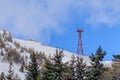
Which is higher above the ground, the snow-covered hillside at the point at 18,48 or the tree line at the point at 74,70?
the snow-covered hillside at the point at 18,48

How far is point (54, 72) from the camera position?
57.5m

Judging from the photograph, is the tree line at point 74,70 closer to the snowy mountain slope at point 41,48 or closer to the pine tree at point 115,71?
the pine tree at point 115,71

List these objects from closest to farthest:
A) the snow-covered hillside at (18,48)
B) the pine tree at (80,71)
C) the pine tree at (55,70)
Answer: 1. the pine tree at (55,70)
2. the pine tree at (80,71)
3. the snow-covered hillside at (18,48)

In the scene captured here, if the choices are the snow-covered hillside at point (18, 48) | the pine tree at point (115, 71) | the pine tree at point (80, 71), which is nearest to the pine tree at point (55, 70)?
the pine tree at point (80, 71)

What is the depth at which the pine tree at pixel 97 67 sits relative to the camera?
2329 inches

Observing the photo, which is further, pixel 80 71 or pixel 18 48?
pixel 18 48

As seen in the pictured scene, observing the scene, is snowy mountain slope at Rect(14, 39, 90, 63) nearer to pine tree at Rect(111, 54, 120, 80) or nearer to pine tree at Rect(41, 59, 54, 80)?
pine tree at Rect(111, 54, 120, 80)

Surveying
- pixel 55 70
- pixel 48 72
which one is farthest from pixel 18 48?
pixel 55 70

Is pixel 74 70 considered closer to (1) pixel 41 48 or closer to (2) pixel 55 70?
(2) pixel 55 70

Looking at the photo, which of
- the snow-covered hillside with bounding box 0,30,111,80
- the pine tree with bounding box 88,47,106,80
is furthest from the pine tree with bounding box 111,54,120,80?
the snow-covered hillside with bounding box 0,30,111,80

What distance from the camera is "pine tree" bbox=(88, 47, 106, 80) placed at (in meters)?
59.2

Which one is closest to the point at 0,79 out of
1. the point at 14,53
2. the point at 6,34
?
the point at 14,53

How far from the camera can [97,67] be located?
5966 centimetres

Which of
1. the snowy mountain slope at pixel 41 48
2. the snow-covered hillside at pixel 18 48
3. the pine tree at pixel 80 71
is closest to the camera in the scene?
the pine tree at pixel 80 71
